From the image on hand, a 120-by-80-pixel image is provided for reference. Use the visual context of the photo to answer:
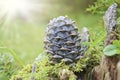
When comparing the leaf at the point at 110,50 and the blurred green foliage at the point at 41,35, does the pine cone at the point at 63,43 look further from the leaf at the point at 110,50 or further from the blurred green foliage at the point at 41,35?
the leaf at the point at 110,50

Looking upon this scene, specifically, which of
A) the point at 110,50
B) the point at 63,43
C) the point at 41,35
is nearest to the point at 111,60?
the point at 110,50

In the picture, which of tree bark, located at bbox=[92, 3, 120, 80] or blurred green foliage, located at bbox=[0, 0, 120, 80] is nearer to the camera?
tree bark, located at bbox=[92, 3, 120, 80]

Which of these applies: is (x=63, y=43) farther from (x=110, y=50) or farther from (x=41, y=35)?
(x=41, y=35)

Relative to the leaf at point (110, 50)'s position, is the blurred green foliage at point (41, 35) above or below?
above

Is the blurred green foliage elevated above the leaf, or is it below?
above

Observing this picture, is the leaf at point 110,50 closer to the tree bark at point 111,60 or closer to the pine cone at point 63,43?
the tree bark at point 111,60

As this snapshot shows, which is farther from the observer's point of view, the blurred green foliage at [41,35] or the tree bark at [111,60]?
the blurred green foliage at [41,35]

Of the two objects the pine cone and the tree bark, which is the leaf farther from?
the pine cone

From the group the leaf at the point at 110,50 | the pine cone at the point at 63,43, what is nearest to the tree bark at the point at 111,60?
the leaf at the point at 110,50

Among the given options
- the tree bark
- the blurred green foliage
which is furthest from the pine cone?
the tree bark

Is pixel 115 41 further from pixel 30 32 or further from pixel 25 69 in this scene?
pixel 30 32
